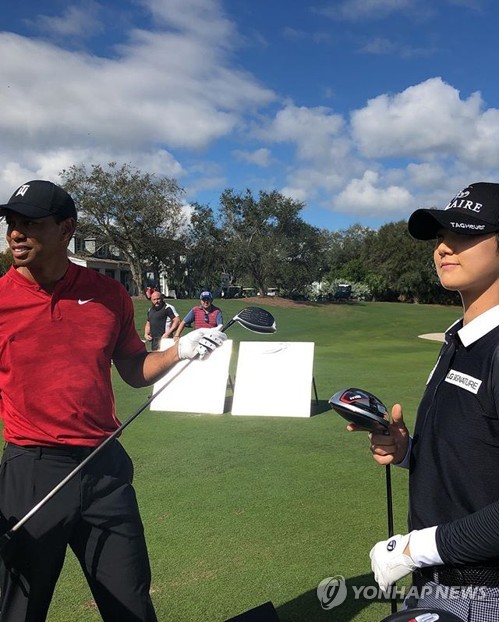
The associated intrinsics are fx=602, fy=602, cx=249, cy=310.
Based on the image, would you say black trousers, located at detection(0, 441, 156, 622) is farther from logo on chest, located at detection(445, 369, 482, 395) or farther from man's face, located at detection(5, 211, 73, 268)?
logo on chest, located at detection(445, 369, 482, 395)

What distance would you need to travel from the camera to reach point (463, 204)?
6.45ft

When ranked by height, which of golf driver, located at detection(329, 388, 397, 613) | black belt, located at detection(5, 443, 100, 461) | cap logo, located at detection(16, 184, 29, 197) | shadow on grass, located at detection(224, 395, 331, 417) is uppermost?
cap logo, located at detection(16, 184, 29, 197)

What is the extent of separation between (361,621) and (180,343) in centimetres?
204

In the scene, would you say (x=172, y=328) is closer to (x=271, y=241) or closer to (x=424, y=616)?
(x=424, y=616)

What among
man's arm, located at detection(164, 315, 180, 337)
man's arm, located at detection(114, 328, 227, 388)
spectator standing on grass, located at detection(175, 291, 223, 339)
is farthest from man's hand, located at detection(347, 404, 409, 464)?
man's arm, located at detection(164, 315, 180, 337)

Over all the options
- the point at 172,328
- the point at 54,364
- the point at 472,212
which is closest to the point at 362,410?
the point at 472,212

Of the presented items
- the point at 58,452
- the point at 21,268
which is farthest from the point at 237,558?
the point at 21,268

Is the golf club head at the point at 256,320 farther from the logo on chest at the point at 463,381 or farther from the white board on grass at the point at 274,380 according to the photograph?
the white board on grass at the point at 274,380

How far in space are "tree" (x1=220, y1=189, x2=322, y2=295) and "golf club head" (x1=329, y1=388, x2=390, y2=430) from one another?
5098 centimetres

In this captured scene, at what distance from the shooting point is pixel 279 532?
4863 millimetres

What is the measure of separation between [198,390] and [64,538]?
7351 millimetres

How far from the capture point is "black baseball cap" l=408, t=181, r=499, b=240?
6.23 feet

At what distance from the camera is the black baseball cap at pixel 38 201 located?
2.63m

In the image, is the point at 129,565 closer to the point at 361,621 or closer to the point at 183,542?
the point at 361,621
